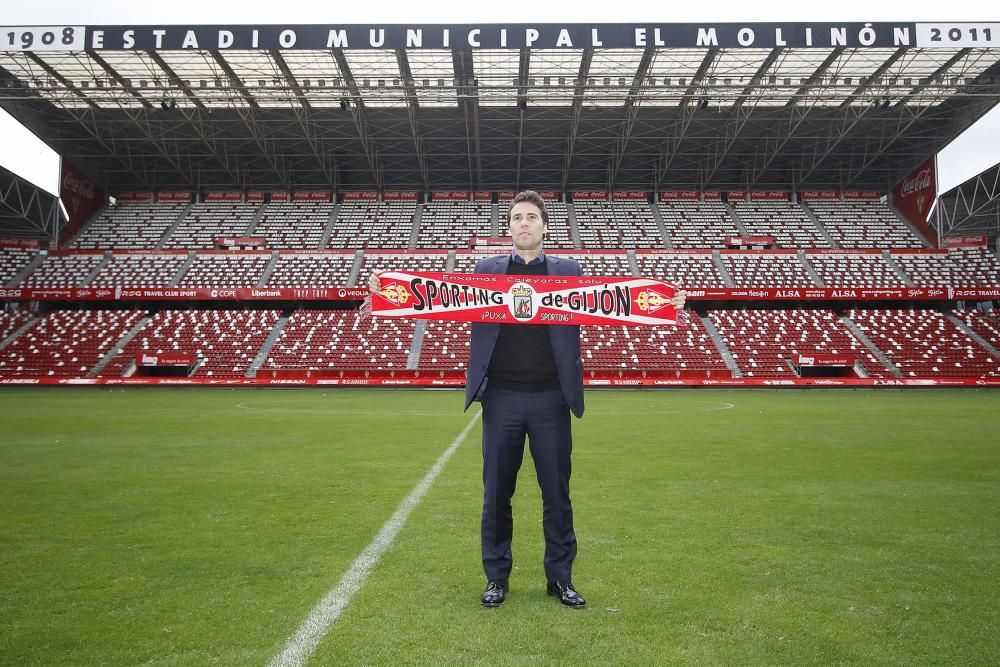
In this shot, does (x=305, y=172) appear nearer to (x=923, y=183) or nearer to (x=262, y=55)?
(x=262, y=55)

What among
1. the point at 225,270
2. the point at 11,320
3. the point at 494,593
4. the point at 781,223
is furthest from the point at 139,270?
the point at 494,593

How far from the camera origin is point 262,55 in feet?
101

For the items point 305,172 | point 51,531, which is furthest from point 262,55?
point 51,531

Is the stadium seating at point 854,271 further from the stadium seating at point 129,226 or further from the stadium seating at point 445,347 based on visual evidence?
the stadium seating at point 129,226

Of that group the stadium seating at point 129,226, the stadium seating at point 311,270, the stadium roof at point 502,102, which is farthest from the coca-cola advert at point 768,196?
the stadium seating at point 129,226

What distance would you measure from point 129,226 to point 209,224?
5.75 metres

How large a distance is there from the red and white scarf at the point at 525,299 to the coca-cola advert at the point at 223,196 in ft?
166

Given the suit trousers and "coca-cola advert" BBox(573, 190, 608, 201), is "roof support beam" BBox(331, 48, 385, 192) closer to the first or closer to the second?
"coca-cola advert" BBox(573, 190, 608, 201)

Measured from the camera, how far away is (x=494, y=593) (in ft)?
11.8

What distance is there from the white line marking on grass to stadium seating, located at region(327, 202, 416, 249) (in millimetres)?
41967

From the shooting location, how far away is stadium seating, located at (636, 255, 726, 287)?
41.8 m

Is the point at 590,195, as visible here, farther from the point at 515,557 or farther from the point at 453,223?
the point at 515,557

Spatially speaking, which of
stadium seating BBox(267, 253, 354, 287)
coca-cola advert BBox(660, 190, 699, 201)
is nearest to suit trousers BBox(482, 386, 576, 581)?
stadium seating BBox(267, 253, 354, 287)

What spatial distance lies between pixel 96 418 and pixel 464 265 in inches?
A: 1203
